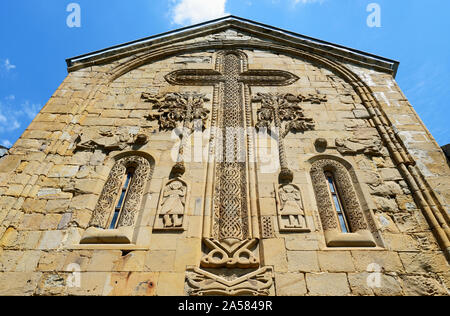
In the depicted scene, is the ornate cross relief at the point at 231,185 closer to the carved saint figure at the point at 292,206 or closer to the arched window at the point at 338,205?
the carved saint figure at the point at 292,206

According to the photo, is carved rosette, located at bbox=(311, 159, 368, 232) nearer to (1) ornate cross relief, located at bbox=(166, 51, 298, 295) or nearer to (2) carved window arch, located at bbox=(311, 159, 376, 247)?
(2) carved window arch, located at bbox=(311, 159, 376, 247)

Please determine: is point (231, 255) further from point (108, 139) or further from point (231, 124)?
point (108, 139)

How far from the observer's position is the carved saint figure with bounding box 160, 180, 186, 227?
431 centimetres

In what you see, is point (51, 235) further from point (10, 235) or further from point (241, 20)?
point (241, 20)

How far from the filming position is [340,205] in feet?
15.6

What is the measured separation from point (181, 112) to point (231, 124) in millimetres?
1225

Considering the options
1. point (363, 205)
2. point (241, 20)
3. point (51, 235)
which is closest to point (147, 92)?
point (51, 235)

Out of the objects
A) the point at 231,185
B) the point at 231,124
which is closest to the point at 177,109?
the point at 231,124

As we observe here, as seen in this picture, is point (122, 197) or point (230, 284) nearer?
point (230, 284)

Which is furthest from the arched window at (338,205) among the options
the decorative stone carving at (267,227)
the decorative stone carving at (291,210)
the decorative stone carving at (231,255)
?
the decorative stone carving at (231,255)

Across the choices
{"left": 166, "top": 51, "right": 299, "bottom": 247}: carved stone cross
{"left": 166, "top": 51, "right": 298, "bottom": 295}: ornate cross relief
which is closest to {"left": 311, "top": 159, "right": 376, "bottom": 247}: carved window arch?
{"left": 166, "top": 51, "right": 298, "bottom": 295}: ornate cross relief

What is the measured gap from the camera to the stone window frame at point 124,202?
4.16 meters

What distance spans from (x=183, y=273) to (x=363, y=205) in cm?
309

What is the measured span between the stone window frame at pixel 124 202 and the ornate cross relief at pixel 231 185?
117cm
